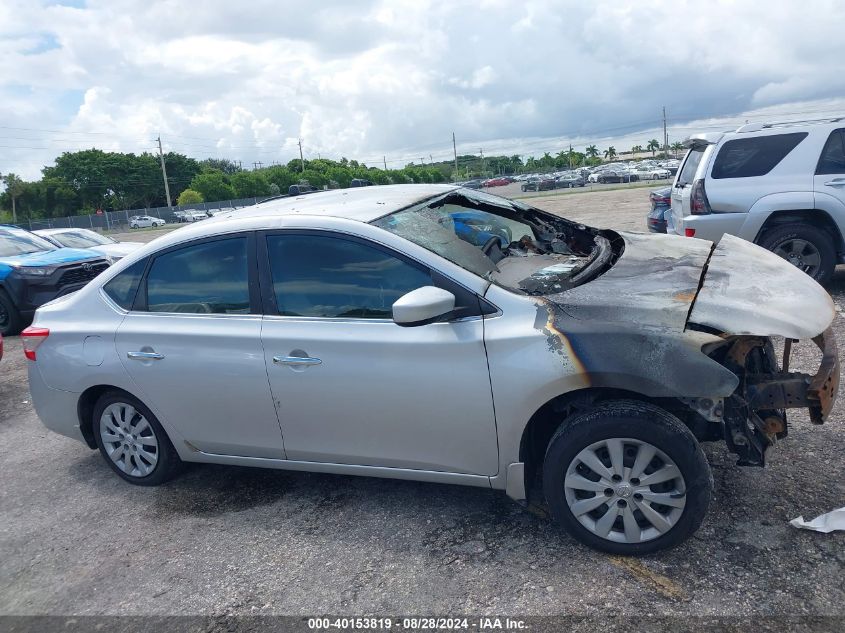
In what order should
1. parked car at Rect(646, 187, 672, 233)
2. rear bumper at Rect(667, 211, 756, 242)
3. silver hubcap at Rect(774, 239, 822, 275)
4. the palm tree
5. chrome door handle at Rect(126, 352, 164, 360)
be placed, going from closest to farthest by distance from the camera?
chrome door handle at Rect(126, 352, 164, 360) < silver hubcap at Rect(774, 239, 822, 275) < rear bumper at Rect(667, 211, 756, 242) < parked car at Rect(646, 187, 672, 233) < the palm tree

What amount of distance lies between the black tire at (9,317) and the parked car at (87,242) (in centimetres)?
168

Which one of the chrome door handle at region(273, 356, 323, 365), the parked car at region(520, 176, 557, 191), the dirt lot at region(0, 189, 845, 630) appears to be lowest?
the dirt lot at region(0, 189, 845, 630)

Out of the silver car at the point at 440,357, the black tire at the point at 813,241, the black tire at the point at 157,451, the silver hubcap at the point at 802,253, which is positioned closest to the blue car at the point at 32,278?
the silver car at the point at 440,357

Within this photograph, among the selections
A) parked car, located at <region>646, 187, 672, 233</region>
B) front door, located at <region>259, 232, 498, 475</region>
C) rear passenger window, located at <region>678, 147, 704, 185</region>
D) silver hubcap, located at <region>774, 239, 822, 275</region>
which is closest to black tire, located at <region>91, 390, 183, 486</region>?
front door, located at <region>259, 232, 498, 475</region>

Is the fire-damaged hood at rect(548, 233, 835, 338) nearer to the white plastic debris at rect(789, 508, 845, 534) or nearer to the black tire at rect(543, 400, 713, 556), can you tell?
the black tire at rect(543, 400, 713, 556)

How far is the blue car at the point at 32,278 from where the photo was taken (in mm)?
9219

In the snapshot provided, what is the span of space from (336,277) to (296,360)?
48 centimetres

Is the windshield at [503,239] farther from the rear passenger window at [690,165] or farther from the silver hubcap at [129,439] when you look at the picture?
the rear passenger window at [690,165]

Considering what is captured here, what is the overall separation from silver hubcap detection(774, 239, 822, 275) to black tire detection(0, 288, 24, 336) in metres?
9.69

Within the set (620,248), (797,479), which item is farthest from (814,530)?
(620,248)

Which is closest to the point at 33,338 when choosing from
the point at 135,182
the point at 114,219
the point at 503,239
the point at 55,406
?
the point at 55,406

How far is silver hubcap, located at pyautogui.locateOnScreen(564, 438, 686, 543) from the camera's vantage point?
2910 millimetres

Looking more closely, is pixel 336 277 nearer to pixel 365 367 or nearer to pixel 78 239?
pixel 365 367

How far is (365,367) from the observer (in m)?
3.31
